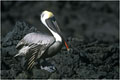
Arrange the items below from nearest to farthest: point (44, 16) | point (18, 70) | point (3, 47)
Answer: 1. point (44, 16)
2. point (18, 70)
3. point (3, 47)

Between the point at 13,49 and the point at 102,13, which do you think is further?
the point at 102,13

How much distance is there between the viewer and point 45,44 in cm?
355

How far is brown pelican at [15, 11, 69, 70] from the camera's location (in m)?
3.54

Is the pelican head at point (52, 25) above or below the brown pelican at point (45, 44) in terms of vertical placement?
above

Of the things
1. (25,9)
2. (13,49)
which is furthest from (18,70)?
(25,9)

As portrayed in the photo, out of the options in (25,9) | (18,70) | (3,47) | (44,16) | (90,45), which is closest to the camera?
(44,16)

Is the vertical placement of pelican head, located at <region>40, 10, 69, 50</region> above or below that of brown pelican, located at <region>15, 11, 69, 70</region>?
above

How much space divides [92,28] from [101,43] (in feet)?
9.12

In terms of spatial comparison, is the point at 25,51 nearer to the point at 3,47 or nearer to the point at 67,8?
the point at 3,47

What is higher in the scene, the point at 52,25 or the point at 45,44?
the point at 52,25

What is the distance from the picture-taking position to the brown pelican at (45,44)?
11.6 ft

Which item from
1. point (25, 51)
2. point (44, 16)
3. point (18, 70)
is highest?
point (44, 16)

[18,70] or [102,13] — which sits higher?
[102,13]

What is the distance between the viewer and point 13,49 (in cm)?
431
